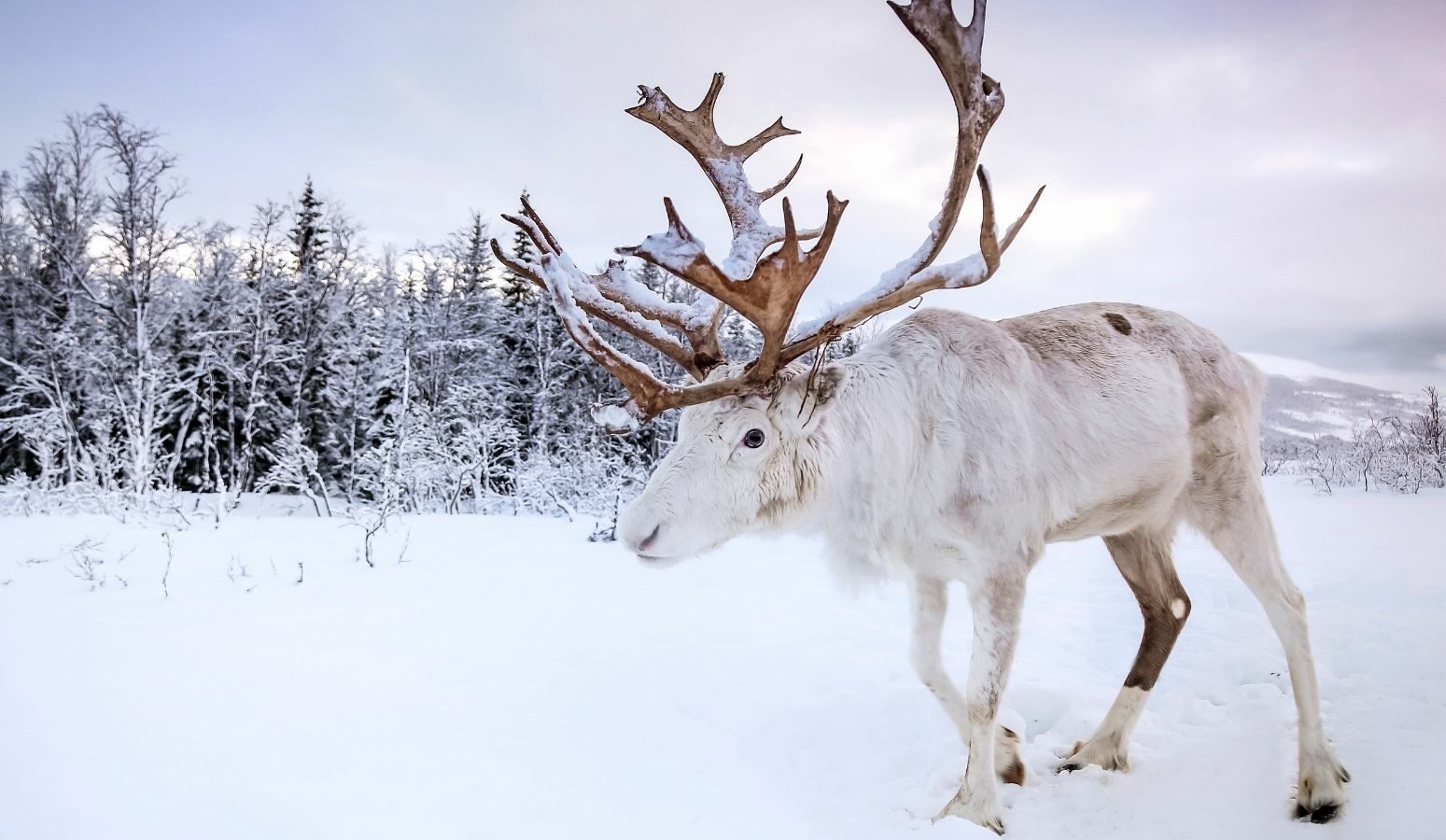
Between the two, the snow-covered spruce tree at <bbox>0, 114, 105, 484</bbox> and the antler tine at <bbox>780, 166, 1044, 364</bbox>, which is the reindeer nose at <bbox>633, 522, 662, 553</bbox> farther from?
the snow-covered spruce tree at <bbox>0, 114, 105, 484</bbox>

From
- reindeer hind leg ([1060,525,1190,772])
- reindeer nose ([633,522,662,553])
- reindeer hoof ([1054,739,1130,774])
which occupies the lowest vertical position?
reindeer hoof ([1054,739,1130,774])

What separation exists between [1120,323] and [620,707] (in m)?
3.01

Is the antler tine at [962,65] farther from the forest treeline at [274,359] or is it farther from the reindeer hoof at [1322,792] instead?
the forest treeline at [274,359]

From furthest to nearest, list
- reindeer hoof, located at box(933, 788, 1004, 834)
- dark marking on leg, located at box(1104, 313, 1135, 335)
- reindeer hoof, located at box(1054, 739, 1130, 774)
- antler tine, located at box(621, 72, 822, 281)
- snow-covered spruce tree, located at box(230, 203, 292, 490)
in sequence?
snow-covered spruce tree, located at box(230, 203, 292, 490), antler tine, located at box(621, 72, 822, 281), dark marking on leg, located at box(1104, 313, 1135, 335), reindeer hoof, located at box(1054, 739, 1130, 774), reindeer hoof, located at box(933, 788, 1004, 834)

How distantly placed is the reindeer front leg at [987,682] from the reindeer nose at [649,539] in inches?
50.0

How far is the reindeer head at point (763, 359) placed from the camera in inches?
111

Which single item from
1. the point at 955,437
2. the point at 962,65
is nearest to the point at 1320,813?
the point at 955,437

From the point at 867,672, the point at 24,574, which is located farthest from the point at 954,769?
the point at 24,574

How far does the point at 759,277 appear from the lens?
2.91 m

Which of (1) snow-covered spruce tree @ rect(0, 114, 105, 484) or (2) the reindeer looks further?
(1) snow-covered spruce tree @ rect(0, 114, 105, 484)

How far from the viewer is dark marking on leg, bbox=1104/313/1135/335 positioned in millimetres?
3471

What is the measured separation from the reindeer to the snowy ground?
0.36 meters

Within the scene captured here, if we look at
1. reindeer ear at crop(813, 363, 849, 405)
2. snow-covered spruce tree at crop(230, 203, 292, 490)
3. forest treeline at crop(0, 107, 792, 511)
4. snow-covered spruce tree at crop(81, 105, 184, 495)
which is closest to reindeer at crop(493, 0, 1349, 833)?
reindeer ear at crop(813, 363, 849, 405)

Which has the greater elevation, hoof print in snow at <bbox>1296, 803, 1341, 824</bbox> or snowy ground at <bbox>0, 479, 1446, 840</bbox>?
snowy ground at <bbox>0, 479, 1446, 840</bbox>
